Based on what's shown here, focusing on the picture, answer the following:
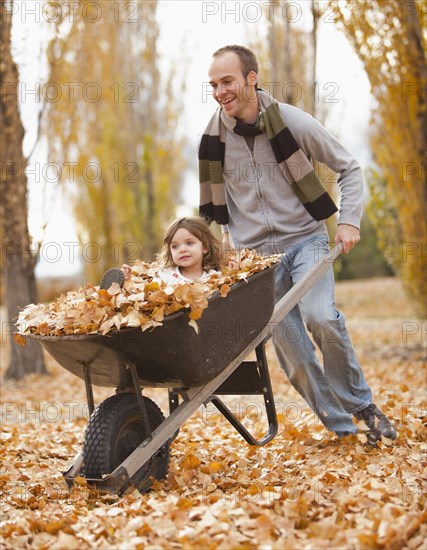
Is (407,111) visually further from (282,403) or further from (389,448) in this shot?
(389,448)

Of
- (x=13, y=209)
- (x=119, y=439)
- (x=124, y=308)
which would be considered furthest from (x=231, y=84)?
(x=13, y=209)

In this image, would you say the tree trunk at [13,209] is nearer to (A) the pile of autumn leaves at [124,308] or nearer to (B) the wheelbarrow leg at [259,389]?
(B) the wheelbarrow leg at [259,389]

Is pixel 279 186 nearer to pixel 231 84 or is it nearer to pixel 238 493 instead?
pixel 231 84

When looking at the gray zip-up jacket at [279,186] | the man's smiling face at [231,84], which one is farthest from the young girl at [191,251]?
the man's smiling face at [231,84]

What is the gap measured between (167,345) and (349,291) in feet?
52.3

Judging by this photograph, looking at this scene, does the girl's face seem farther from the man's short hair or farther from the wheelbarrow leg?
the man's short hair

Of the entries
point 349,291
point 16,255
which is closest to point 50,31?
point 16,255

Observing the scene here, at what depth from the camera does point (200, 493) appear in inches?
126

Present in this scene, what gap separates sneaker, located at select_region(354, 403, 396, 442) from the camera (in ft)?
12.9

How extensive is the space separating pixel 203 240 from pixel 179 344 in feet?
2.70

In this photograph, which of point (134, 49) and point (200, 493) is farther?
point (134, 49)

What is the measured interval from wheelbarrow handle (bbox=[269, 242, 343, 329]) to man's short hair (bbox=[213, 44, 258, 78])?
99 cm

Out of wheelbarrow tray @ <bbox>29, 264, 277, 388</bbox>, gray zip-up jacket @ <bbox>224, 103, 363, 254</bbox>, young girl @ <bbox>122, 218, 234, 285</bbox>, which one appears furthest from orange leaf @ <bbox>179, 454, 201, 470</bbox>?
gray zip-up jacket @ <bbox>224, 103, 363, 254</bbox>

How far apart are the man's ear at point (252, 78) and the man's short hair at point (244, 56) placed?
0.05ft
